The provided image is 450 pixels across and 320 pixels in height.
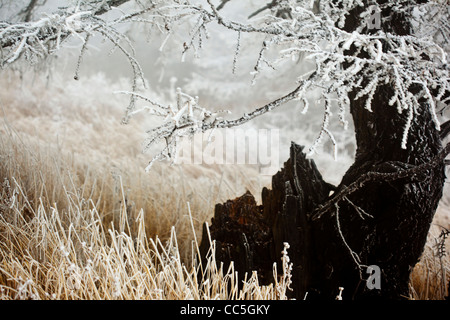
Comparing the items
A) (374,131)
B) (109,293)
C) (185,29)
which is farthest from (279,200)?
(185,29)

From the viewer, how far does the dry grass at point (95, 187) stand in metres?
1.45

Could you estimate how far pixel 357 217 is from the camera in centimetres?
142

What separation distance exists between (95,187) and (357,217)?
1.29m

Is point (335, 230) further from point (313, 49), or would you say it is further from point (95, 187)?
point (95, 187)

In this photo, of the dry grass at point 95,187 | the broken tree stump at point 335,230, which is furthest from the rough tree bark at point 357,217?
the dry grass at point 95,187

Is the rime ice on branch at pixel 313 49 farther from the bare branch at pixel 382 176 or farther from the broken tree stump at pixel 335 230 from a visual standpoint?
the broken tree stump at pixel 335 230

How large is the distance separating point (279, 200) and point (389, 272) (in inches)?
19.0

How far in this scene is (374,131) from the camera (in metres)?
1.44

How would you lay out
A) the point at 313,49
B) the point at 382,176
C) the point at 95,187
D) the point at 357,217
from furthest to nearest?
the point at 95,187 → the point at 357,217 → the point at 382,176 → the point at 313,49

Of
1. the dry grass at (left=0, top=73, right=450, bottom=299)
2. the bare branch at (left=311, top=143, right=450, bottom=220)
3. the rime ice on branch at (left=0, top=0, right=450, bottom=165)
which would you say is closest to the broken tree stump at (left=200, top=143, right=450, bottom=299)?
the bare branch at (left=311, top=143, right=450, bottom=220)

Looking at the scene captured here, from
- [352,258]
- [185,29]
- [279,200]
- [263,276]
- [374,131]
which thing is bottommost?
[263,276]

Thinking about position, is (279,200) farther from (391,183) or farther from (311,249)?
(391,183)

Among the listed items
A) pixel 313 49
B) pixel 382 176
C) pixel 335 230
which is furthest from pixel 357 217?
pixel 313 49

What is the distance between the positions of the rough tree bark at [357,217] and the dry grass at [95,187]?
0.13 m
